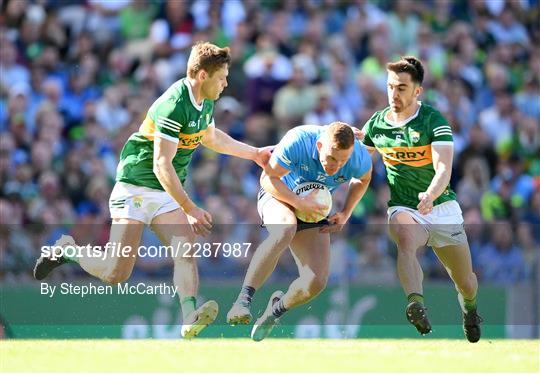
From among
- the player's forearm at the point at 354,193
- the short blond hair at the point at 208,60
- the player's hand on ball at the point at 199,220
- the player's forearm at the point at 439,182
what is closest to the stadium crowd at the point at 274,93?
the player's forearm at the point at 354,193

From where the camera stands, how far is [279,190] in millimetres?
11836

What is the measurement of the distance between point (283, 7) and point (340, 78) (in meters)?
1.60

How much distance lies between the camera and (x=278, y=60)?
18625 mm

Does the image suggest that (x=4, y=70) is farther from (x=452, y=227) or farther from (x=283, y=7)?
(x=452, y=227)

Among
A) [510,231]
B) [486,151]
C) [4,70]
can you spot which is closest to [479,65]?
[486,151]

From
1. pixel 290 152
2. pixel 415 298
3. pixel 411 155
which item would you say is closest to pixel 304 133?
pixel 290 152

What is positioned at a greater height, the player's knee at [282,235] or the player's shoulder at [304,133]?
the player's shoulder at [304,133]

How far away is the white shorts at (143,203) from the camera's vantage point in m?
11.9

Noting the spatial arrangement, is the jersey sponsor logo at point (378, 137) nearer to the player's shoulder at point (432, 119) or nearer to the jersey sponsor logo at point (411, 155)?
the jersey sponsor logo at point (411, 155)

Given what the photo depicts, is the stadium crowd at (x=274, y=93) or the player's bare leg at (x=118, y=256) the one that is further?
the stadium crowd at (x=274, y=93)

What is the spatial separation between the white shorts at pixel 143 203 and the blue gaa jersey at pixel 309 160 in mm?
988

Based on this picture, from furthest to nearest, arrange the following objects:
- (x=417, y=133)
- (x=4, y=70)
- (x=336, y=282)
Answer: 1. (x=4, y=70)
2. (x=336, y=282)
3. (x=417, y=133)

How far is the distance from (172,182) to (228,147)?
1.18 m

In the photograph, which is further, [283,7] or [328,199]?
[283,7]
